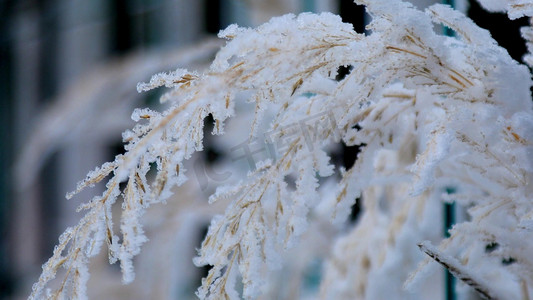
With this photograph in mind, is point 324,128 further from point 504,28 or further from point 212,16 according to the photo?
point 212,16

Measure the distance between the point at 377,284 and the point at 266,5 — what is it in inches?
34.6

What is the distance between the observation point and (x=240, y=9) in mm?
1902

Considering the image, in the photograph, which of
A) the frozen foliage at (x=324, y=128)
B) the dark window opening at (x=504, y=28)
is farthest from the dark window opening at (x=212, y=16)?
the frozen foliage at (x=324, y=128)

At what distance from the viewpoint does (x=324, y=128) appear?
1.33 ft

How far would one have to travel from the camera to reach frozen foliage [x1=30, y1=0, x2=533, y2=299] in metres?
0.35

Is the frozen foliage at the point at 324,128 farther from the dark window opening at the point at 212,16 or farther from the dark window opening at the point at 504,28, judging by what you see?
the dark window opening at the point at 212,16

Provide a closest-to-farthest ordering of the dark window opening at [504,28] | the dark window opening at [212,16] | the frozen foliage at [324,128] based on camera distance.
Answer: the frozen foliage at [324,128], the dark window opening at [504,28], the dark window opening at [212,16]

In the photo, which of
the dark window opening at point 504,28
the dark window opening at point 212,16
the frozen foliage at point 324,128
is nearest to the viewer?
the frozen foliage at point 324,128

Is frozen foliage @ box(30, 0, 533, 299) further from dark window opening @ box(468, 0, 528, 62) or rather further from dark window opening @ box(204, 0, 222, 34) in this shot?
dark window opening @ box(204, 0, 222, 34)

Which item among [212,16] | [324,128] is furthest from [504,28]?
[212,16]

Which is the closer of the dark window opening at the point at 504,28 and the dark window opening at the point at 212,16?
the dark window opening at the point at 504,28

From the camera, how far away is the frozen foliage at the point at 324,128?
1.16 feet

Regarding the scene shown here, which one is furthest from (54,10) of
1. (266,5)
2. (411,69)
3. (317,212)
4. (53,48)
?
(411,69)

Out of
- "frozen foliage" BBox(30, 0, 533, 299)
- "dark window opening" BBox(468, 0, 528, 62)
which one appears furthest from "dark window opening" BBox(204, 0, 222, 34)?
"frozen foliage" BBox(30, 0, 533, 299)
